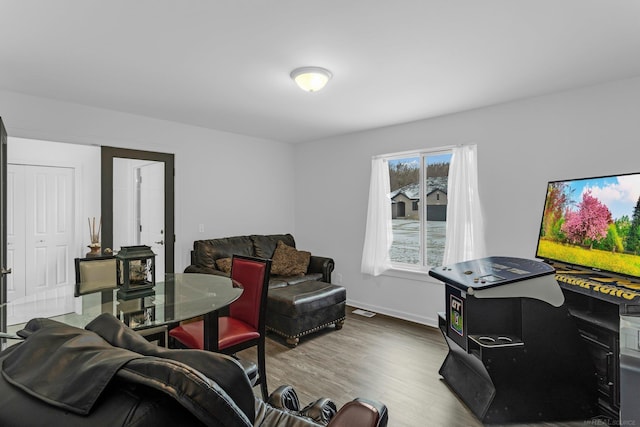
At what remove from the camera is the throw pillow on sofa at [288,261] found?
14.7ft

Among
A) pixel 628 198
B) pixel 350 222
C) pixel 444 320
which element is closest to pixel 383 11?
pixel 628 198

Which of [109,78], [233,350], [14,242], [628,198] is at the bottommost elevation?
[233,350]

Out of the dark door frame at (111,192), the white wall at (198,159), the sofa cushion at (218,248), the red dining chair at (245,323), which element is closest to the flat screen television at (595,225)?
the red dining chair at (245,323)

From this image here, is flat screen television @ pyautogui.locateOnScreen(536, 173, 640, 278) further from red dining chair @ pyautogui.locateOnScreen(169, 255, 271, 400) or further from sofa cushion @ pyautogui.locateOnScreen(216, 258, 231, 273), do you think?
sofa cushion @ pyautogui.locateOnScreen(216, 258, 231, 273)

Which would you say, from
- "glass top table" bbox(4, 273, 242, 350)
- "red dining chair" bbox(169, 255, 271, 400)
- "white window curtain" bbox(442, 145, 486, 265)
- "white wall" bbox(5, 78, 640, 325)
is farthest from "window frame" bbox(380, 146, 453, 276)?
"glass top table" bbox(4, 273, 242, 350)

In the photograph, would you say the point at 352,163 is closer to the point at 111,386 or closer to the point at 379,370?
the point at 379,370

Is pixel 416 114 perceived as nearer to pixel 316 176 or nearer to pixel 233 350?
pixel 316 176

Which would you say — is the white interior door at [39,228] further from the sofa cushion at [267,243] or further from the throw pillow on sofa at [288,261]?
the throw pillow on sofa at [288,261]

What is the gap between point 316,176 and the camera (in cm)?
533

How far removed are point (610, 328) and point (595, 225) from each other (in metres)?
0.72

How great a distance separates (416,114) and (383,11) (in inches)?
84.4

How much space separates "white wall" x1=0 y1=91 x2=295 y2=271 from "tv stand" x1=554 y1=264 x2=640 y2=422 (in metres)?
3.96

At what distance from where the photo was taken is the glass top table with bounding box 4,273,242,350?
186cm

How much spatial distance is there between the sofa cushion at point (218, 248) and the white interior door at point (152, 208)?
1.46ft
